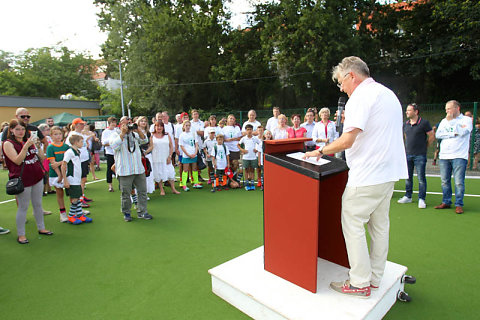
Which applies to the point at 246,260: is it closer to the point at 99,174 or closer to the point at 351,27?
the point at 99,174

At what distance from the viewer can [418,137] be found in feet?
17.7

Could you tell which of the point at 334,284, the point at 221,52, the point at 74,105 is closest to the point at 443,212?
the point at 334,284

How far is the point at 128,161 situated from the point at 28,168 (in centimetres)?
137

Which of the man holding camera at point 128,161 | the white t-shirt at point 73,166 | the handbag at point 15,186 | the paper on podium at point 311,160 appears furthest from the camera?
the white t-shirt at point 73,166

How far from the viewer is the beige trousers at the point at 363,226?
7.64 feet

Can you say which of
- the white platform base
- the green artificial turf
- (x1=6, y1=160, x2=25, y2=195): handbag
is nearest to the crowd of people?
(x1=6, y1=160, x2=25, y2=195): handbag

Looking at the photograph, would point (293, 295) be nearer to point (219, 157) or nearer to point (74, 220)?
point (74, 220)

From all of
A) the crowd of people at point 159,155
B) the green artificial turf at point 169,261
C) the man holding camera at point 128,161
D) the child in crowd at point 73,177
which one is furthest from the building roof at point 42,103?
the man holding camera at point 128,161

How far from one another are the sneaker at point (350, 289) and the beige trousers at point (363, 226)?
0.04m

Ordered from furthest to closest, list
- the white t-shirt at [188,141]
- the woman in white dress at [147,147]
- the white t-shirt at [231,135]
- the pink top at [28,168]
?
the white t-shirt at [231,135]
the white t-shirt at [188,141]
the woman in white dress at [147,147]
the pink top at [28,168]

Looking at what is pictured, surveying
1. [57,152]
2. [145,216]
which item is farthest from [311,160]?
[57,152]

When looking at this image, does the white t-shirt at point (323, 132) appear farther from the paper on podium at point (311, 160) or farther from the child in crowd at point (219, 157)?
the paper on podium at point (311, 160)

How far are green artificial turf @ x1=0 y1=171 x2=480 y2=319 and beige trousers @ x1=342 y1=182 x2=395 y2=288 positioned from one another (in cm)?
50

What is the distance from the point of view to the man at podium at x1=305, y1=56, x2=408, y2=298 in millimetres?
2258
